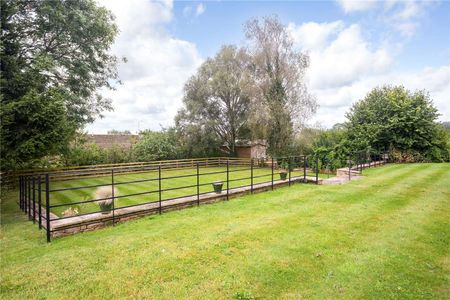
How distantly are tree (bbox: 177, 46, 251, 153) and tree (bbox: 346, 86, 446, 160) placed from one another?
11.0 metres

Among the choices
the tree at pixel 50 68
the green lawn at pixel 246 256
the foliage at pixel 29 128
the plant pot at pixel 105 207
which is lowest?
the green lawn at pixel 246 256

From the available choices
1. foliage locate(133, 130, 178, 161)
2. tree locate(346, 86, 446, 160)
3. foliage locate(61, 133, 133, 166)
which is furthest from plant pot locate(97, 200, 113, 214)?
foliage locate(133, 130, 178, 161)

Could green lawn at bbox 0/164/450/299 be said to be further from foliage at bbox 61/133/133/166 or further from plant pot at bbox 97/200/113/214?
foliage at bbox 61/133/133/166

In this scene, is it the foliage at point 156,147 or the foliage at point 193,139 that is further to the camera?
the foliage at point 193,139

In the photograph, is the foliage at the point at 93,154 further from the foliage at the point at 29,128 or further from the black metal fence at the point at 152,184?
the foliage at the point at 29,128

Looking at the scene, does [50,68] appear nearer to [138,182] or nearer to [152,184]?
[138,182]

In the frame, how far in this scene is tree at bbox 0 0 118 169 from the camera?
7.59 m

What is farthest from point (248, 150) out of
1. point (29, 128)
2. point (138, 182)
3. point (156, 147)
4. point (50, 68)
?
point (29, 128)

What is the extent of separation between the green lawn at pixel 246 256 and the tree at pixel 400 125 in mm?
12997

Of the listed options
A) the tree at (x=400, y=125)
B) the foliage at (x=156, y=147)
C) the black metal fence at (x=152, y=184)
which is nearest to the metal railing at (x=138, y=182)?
the black metal fence at (x=152, y=184)

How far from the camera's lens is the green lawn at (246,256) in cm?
308

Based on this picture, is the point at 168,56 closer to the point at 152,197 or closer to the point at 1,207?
the point at 152,197

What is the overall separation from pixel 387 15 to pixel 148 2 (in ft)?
34.7

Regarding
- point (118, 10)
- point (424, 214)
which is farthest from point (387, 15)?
point (118, 10)
